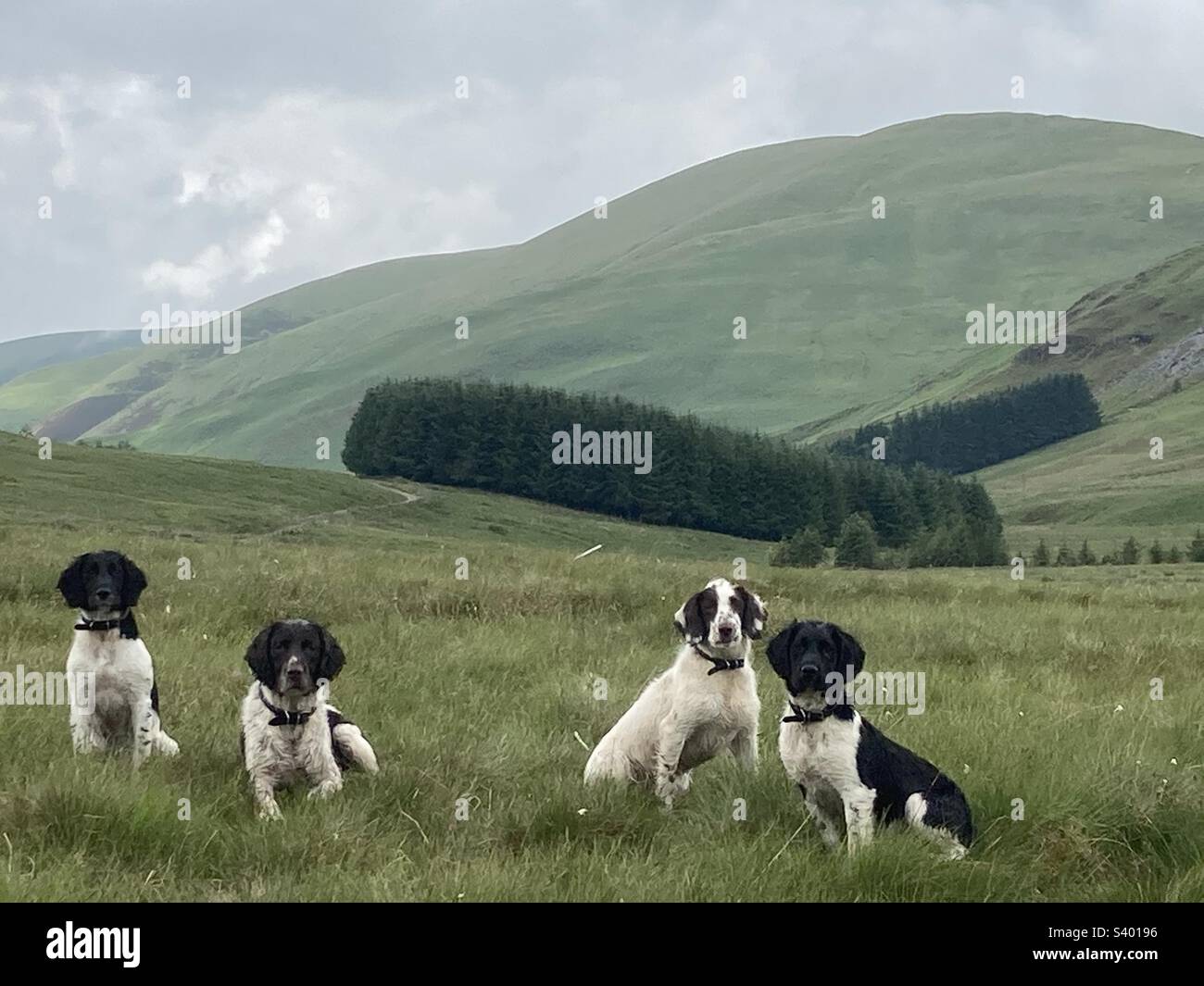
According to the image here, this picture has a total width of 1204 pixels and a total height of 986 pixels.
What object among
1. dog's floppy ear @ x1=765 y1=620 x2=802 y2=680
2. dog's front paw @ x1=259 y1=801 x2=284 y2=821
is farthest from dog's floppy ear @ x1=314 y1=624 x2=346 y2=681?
dog's floppy ear @ x1=765 y1=620 x2=802 y2=680

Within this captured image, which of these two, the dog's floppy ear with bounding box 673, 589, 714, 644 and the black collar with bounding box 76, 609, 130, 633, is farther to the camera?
the black collar with bounding box 76, 609, 130, 633

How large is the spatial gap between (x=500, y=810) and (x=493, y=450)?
403ft

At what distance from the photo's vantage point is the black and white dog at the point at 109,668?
28.8ft

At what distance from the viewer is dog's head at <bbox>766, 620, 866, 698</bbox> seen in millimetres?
7324

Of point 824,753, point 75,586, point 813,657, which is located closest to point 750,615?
point 813,657

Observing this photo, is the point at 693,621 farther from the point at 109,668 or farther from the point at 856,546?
the point at 856,546

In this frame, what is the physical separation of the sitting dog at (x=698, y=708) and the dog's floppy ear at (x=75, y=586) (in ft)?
12.4

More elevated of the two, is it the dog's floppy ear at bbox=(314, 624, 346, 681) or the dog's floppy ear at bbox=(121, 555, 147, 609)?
the dog's floppy ear at bbox=(121, 555, 147, 609)

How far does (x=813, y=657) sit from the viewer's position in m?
7.36

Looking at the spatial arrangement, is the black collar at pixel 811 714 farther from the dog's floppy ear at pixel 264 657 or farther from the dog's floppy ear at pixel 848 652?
the dog's floppy ear at pixel 264 657

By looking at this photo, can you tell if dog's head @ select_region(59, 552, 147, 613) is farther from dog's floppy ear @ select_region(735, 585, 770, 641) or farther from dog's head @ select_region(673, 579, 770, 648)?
dog's floppy ear @ select_region(735, 585, 770, 641)

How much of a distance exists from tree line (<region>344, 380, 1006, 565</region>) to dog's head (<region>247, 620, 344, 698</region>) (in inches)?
4619

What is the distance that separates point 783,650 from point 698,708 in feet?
3.69

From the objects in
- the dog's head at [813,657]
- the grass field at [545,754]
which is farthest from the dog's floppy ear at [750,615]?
the grass field at [545,754]
